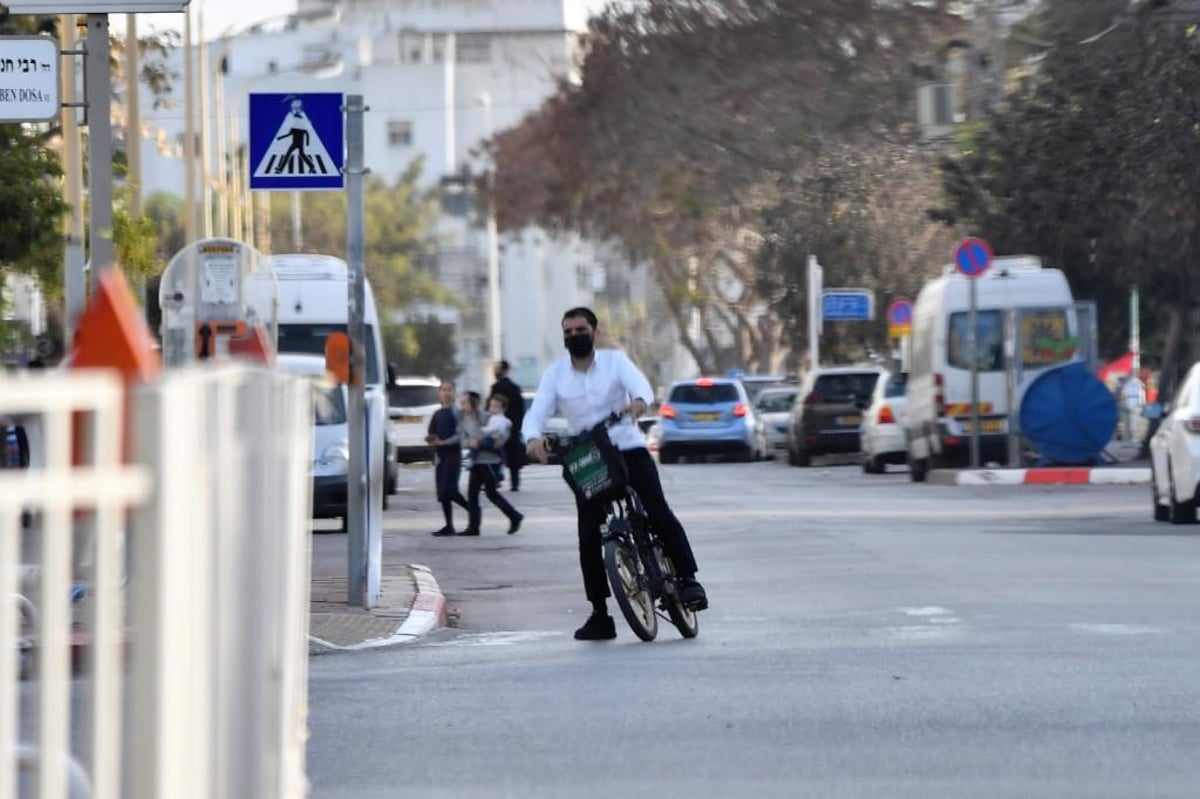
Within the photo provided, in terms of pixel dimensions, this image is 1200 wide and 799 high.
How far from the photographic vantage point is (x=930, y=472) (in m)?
35.1

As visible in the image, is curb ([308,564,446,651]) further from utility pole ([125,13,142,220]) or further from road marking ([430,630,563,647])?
utility pole ([125,13,142,220])

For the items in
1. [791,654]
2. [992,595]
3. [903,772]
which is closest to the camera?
[903,772]

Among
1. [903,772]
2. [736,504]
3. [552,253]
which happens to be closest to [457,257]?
[552,253]

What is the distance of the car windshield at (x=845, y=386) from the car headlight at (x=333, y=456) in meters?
18.0

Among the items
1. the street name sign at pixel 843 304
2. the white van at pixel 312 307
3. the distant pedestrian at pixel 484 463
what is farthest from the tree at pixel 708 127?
the distant pedestrian at pixel 484 463

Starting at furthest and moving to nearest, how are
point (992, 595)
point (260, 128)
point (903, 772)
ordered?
point (260, 128) → point (992, 595) → point (903, 772)

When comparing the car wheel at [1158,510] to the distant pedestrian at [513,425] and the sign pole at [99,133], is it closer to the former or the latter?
the sign pole at [99,133]

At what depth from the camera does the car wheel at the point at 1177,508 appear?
22500 millimetres

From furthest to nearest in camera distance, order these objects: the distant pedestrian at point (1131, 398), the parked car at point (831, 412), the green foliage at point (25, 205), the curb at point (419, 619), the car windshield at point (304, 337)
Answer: the distant pedestrian at point (1131, 398) < the parked car at point (831, 412) < the car windshield at point (304, 337) < the green foliage at point (25, 205) < the curb at point (419, 619)

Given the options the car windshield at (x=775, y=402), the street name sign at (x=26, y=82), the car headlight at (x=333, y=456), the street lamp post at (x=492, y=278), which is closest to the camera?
the street name sign at (x=26, y=82)

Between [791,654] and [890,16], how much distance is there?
28899mm

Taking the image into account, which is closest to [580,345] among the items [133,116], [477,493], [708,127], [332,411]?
[477,493]

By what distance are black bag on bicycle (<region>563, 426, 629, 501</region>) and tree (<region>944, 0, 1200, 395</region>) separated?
20.5 metres

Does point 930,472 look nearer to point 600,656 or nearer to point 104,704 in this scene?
point 600,656
